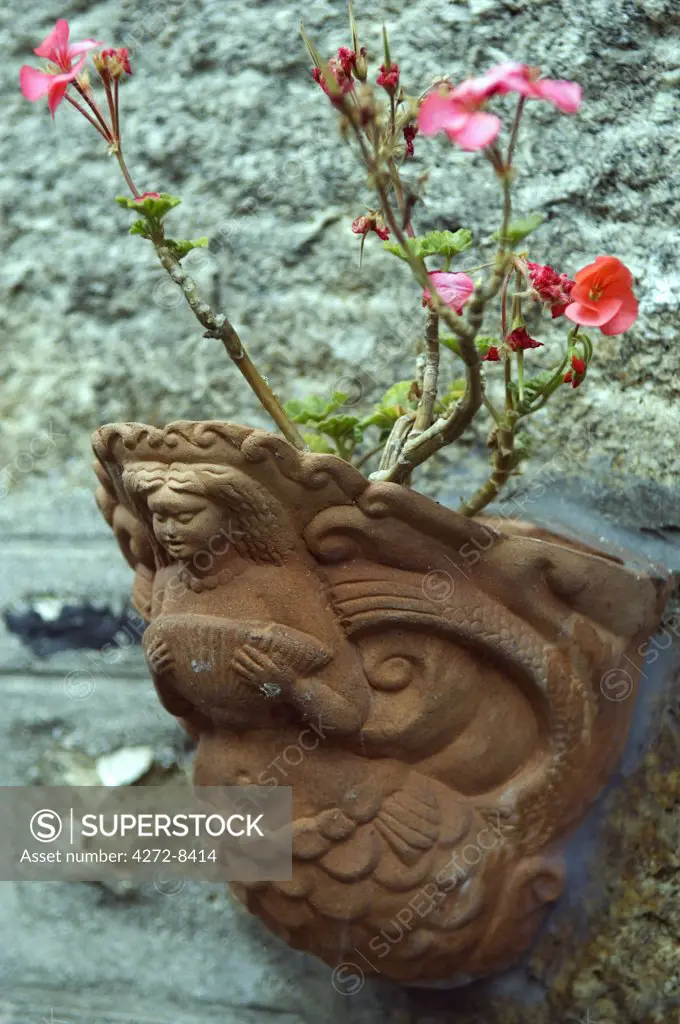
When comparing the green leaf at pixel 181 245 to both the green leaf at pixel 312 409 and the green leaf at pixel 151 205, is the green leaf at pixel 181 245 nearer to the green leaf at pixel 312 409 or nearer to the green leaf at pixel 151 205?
the green leaf at pixel 151 205

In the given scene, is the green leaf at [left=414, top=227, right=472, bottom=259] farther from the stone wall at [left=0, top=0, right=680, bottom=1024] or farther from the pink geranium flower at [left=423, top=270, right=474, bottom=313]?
the stone wall at [left=0, top=0, right=680, bottom=1024]

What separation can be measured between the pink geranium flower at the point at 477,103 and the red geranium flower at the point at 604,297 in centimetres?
15

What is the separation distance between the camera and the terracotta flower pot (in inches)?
31.1

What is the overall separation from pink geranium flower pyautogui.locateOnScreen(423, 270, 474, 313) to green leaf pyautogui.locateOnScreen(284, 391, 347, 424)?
192mm

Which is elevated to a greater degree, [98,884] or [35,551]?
[35,551]

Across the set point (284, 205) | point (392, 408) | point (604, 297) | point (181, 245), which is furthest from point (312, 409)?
point (284, 205)

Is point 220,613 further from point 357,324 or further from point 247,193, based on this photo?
point 247,193

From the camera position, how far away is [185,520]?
0.78m

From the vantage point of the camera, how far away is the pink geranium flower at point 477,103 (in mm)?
576

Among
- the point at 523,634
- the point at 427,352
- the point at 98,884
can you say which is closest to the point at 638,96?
the point at 427,352

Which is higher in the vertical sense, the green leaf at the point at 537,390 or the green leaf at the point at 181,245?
the green leaf at the point at 181,245

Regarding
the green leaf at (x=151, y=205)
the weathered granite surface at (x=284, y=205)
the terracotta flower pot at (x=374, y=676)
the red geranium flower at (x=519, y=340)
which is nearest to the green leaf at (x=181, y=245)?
the green leaf at (x=151, y=205)

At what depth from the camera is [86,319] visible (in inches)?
52.8

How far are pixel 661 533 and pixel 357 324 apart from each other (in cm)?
41
